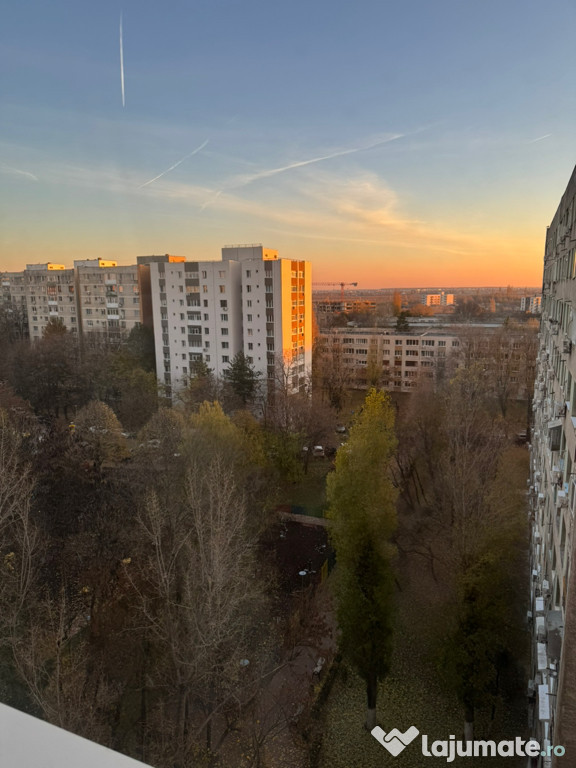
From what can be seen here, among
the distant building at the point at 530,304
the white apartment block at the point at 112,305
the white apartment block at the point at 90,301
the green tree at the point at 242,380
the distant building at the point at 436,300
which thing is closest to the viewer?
the green tree at the point at 242,380

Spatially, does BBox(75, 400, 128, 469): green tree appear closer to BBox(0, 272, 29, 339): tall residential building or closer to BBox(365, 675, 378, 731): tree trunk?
BBox(0, 272, 29, 339): tall residential building

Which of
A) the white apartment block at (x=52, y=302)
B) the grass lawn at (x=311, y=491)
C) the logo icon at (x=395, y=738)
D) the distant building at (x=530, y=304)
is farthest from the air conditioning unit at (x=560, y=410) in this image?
the distant building at (x=530, y=304)

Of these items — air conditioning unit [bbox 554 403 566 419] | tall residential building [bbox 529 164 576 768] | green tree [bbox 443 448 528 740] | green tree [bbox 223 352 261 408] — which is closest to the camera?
tall residential building [bbox 529 164 576 768]

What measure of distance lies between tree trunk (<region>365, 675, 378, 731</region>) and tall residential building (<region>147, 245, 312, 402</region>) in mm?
5515

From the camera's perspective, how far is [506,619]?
2691 millimetres

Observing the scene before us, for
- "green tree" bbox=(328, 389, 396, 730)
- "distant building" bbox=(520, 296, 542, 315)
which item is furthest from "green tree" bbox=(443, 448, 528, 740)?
"distant building" bbox=(520, 296, 542, 315)

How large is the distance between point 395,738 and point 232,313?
6.68 m

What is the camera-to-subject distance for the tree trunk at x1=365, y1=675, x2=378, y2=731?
2.61m

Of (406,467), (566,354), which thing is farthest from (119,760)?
(406,467)

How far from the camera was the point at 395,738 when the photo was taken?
2.59 m

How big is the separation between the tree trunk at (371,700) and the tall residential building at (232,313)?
551 centimetres

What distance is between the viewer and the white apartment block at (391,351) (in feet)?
34.4

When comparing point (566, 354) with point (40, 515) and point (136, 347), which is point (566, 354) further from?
point (136, 347)

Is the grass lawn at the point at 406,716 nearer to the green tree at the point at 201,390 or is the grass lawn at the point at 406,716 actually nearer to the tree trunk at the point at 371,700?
the tree trunk at the point at 371,700
